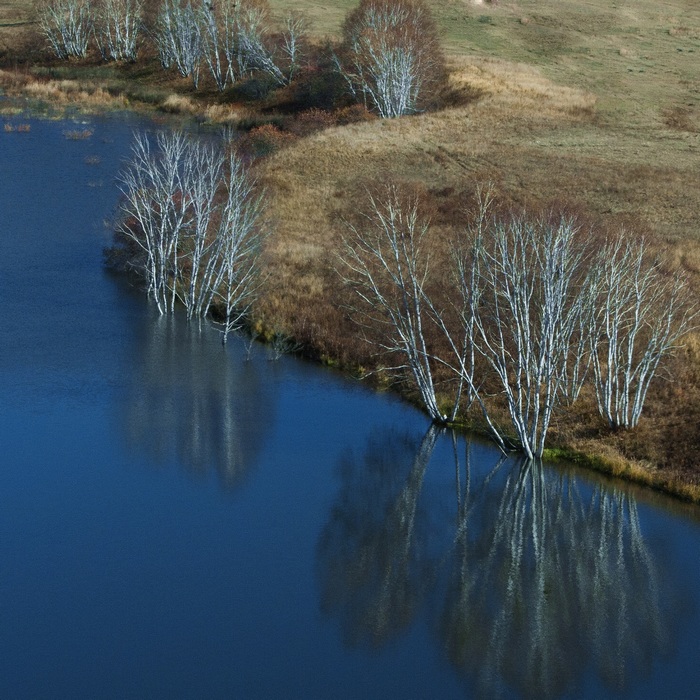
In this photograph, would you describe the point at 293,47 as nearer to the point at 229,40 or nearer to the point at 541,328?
the point at 229,40

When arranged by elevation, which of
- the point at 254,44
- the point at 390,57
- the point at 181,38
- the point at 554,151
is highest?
the point at 181,38

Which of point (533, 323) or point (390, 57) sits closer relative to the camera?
point (533, 323)

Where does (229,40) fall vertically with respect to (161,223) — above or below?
above

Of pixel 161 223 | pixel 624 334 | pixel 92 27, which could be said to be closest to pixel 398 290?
pixel 624 334

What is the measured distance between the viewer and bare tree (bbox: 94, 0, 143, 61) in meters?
85.9

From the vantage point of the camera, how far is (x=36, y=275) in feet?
141

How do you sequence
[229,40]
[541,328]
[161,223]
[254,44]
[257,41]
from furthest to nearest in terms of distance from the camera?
1. [229,40]
2. [254,44]
3. [257,41]
4. [161,223]
5. [541,328]

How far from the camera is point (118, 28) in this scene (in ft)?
283

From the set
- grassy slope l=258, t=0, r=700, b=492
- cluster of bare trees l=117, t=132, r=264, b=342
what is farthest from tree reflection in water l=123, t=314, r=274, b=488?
grassy slope l=258, t=0, r=700, b=492

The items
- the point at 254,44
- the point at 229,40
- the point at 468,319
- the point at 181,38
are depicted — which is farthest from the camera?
the point at 229,40

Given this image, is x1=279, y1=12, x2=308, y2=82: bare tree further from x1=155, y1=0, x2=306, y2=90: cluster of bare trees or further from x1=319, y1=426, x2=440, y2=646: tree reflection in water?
x1=319, y1=426, x2=440, y2=646: tree reflection in water

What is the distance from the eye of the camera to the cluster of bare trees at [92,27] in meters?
86.7

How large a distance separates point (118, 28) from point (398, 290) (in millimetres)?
57625

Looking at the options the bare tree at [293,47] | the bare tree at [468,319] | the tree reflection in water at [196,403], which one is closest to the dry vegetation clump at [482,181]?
the bare tree at [468,319]
